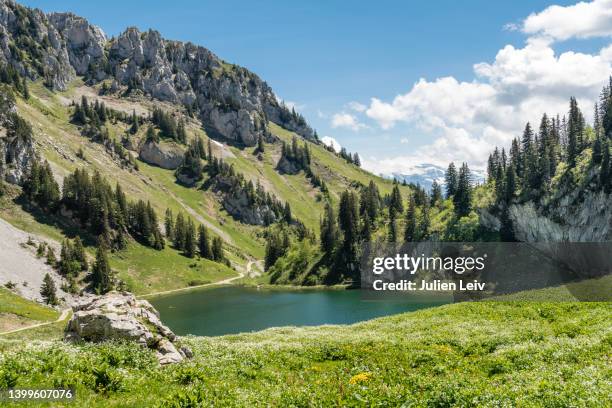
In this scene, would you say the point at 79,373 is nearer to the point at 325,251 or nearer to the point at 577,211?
the point at 577,211

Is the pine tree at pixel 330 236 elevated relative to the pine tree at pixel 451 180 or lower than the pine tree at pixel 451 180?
lower

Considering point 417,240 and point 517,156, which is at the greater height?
point 517,156

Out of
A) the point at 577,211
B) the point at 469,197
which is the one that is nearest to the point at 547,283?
the point at 577,211

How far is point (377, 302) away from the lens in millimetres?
120812

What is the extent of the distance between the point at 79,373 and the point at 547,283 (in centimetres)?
11851

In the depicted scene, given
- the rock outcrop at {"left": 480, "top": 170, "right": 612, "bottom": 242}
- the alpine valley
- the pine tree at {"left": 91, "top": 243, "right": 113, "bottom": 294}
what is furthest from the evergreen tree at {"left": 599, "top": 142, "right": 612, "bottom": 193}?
the pine tree at {"left": 91, "top": 243, "right": 113, "bottom": 294}

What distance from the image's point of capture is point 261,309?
408 feet

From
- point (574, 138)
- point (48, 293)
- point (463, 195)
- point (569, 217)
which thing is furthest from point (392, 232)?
point (48, 293)

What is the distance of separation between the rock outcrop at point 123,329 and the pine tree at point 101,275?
452 feet

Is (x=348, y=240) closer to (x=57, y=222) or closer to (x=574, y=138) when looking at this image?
(x=574, y=138)

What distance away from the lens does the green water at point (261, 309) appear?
10019 cm
